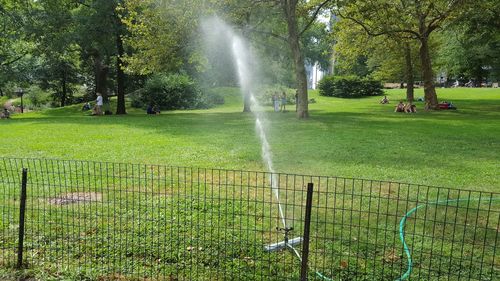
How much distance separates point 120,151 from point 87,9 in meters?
18.8

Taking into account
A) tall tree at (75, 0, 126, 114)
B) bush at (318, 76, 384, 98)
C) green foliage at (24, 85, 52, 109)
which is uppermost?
tall tree at (75, 0, 126, 114)

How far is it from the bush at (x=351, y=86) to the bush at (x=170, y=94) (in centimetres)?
1680

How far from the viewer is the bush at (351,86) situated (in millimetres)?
47719

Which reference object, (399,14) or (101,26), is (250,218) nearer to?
(399,14)

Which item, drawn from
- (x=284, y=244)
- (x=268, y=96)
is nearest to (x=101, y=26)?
(x=268, y=96)

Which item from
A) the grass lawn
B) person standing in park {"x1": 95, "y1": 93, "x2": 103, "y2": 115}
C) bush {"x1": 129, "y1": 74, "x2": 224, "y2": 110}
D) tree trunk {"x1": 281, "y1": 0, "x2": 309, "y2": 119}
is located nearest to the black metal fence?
the grass lawn

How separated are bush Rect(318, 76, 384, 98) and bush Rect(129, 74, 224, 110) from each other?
16.8 meters

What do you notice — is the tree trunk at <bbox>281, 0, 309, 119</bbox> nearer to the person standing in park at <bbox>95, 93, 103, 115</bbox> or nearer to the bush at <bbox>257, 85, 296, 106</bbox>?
the person standing in park at <bbox>95, 93, 103, 115</bbox>

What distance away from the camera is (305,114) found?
21.9m

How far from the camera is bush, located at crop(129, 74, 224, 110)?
1426 inches

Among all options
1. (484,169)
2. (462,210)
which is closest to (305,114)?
(484,169)

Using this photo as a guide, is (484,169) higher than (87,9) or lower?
lower

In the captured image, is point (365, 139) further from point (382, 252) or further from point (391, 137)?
point (382, 252)

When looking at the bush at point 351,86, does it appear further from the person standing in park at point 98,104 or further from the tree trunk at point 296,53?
the person standing in park at point 98,104
